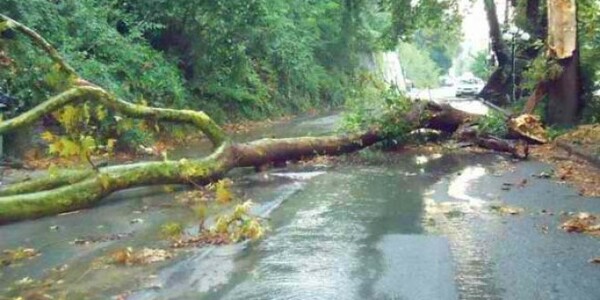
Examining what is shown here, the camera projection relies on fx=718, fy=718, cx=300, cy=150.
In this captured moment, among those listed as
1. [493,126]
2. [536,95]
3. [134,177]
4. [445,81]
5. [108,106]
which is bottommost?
[445,81]

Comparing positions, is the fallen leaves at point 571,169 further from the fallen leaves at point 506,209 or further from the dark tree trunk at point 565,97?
the dark tree trunk at point 565,97

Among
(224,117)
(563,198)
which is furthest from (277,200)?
(224,117)

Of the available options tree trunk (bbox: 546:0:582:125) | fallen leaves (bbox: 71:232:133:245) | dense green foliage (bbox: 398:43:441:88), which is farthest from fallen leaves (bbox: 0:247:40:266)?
dense green foliage (bbox: 398:43:441:88)

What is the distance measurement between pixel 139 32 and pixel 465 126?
10002mm

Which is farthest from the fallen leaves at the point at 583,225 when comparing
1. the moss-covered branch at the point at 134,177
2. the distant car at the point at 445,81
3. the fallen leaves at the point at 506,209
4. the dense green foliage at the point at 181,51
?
the distant car at the point at 445,81

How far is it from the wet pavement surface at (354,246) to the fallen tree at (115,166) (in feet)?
0.76

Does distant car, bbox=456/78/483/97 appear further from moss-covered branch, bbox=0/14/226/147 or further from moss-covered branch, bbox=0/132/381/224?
moss-covered branch, bbox=0/14/226/147

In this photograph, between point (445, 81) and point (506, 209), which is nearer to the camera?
point (506, 209)

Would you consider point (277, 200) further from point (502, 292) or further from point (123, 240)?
point (502, 292)

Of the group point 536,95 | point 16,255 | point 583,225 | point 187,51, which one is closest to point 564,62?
point 536,95

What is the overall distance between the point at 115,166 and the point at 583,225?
6.21m

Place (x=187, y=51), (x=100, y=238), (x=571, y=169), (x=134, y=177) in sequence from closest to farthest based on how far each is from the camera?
(x=100, y=238) < (x=134, y=177) < (x=571, y=169) < (x=187, y=51)

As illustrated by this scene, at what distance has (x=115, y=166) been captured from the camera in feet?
33.4

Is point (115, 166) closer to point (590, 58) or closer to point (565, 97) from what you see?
point (565, 97)
